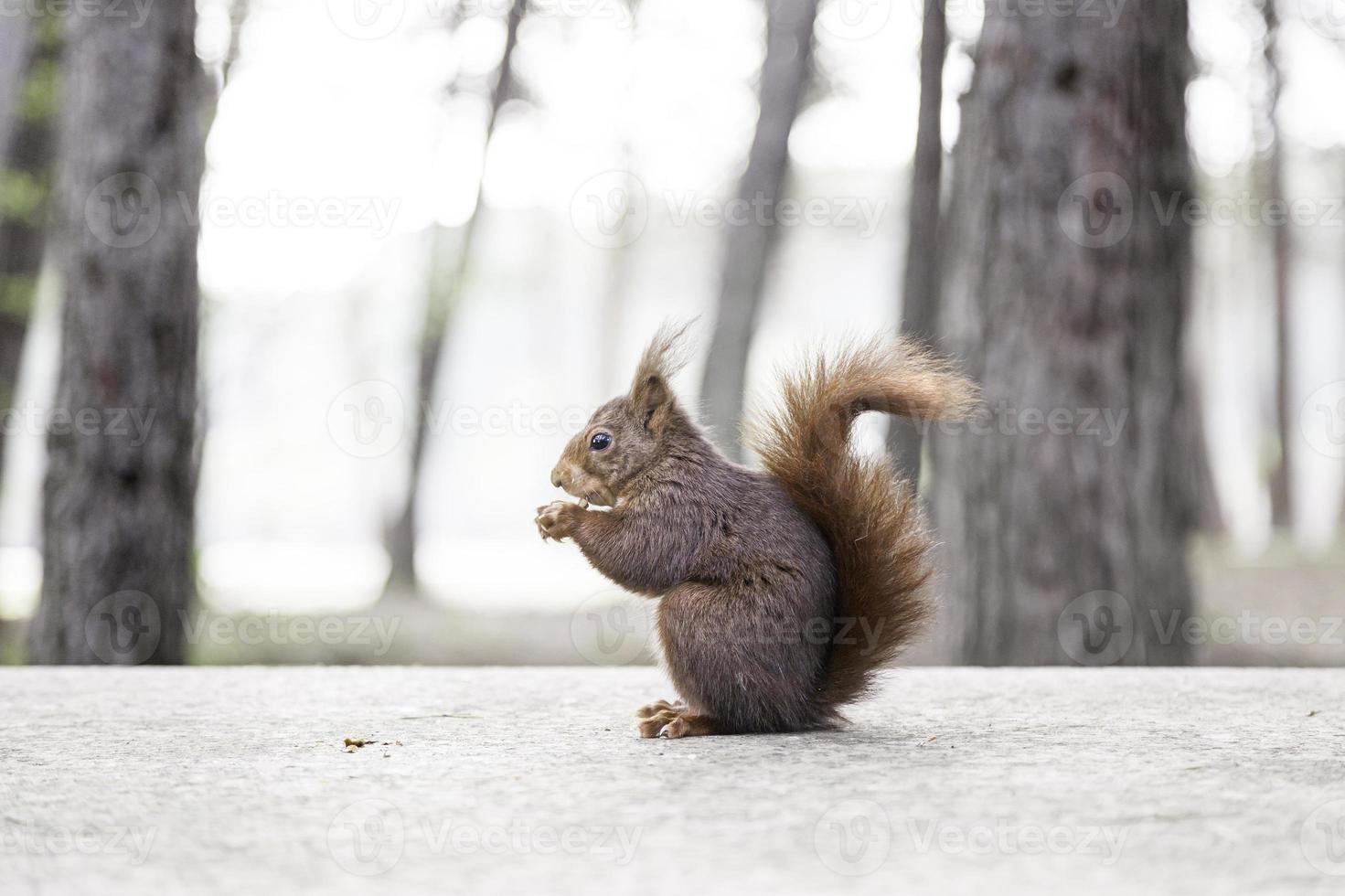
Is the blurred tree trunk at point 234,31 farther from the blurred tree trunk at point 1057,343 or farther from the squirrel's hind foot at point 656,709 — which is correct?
the squirrel's hind foot at point 656,709

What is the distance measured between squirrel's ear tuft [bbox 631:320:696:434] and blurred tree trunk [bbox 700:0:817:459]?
219 inches

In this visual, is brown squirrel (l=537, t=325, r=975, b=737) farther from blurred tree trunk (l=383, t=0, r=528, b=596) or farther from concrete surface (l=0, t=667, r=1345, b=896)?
blurred tree trunk (l=383, t=0, r=528, b=596)

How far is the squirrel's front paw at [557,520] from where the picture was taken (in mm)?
2277

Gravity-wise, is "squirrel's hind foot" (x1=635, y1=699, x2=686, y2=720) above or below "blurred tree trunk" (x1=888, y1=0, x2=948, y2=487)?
below

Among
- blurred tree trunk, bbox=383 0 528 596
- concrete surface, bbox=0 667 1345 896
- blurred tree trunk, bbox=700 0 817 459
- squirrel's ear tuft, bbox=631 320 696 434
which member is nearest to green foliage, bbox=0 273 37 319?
blurred tree trunk, bbox=383 0 528 596

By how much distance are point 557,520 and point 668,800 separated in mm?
718

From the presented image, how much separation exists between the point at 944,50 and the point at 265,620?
4.65 m

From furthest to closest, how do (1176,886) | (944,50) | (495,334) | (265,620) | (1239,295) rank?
(495,334), (1239,295), (265,620), (944,50), (1176,886)

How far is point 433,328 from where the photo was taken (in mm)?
10023

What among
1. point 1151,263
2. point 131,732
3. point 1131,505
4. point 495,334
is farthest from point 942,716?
point 495,334

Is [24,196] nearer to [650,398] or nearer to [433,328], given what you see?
[433,328]

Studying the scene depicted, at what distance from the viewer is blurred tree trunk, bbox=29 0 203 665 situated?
4.24 metres

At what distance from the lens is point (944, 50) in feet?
18.9

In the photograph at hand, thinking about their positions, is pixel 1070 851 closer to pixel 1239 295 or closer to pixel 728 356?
pixel 728 356
